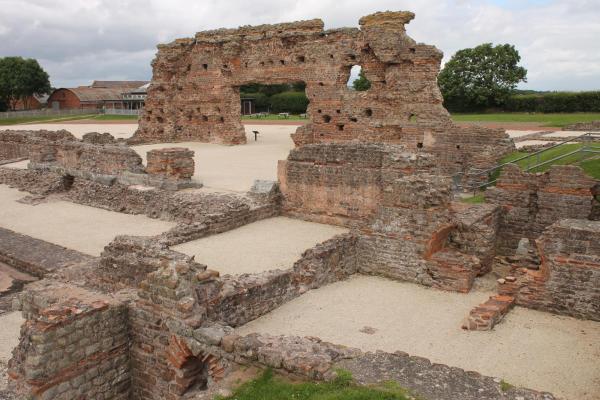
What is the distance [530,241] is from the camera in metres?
11.1

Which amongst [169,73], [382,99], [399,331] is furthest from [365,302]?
[169,73]

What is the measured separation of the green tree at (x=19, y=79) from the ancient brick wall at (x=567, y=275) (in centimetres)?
6115

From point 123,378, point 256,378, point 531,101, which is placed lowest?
point 123,378

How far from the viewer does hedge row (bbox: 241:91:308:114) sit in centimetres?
4831

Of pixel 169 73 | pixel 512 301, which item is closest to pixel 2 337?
pixel 512 301

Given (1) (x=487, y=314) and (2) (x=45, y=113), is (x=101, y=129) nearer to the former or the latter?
(2) (x=45, y=113)

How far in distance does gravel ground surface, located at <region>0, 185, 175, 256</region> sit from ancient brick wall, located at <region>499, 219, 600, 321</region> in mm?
7700

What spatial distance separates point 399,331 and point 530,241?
545cm

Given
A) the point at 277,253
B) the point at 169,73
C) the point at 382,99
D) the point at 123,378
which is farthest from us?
the point at 169,73

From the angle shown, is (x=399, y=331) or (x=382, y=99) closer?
(x=399, y=331)

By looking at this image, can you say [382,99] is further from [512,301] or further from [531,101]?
[531,101]

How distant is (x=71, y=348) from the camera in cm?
598

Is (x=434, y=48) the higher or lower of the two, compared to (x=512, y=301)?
higher

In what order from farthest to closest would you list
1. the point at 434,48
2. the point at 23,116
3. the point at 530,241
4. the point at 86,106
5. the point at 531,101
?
the point at 86,106, the point at 23,116, the point at 531,101, the point at 434,48, the point at 530,241
